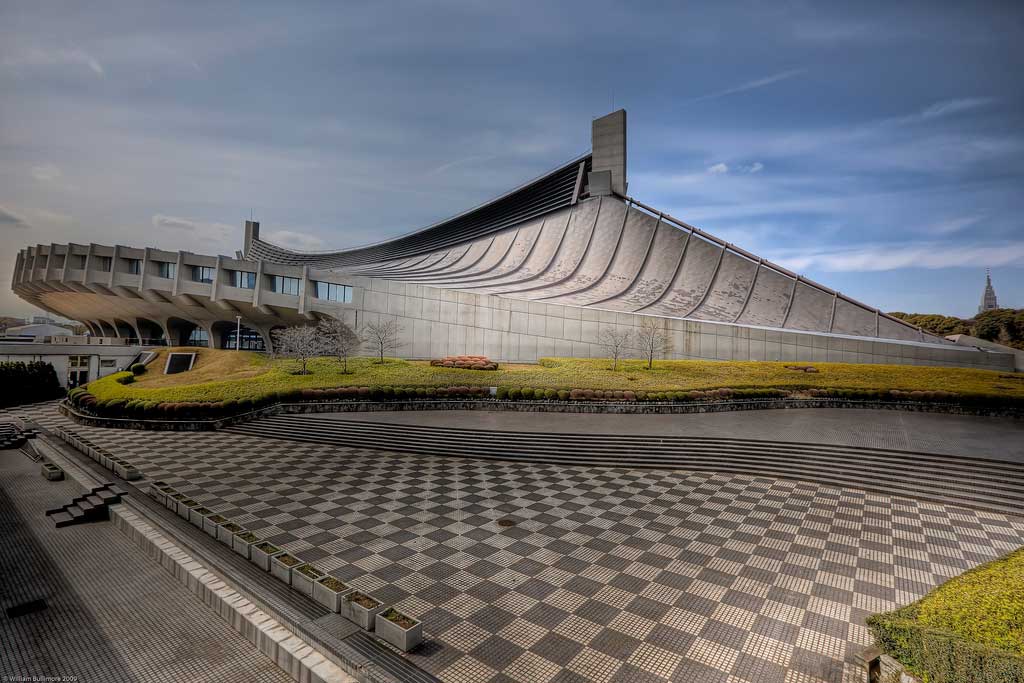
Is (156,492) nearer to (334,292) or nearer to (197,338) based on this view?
(334,292)

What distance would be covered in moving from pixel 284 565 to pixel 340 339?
16.3m

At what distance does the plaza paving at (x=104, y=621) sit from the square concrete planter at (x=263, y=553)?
82 centimetres

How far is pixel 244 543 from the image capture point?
7.06 m

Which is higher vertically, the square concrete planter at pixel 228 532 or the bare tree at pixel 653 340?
the bare tree at pixel 653 340

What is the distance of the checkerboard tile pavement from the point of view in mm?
5020

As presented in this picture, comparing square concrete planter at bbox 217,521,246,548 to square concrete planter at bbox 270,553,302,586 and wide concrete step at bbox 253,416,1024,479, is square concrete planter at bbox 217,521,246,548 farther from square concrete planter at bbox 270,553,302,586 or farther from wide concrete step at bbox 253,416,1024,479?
wide concrete step at bbox 253,416,1024,479

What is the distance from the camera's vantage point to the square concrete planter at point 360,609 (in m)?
5.29

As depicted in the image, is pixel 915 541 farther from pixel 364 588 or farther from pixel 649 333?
pixel 649 333

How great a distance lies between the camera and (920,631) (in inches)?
167

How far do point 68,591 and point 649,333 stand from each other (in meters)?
17.2

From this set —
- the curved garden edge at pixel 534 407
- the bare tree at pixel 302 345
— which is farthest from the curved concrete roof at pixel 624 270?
the bare tree at pixel 302 345

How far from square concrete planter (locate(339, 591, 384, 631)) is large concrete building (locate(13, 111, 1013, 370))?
1491 cm

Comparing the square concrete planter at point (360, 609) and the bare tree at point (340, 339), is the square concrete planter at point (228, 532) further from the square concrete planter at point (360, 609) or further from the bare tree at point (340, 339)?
the bare tree at point (340, 339)

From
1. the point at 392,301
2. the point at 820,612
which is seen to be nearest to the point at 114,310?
the point at 392,301
